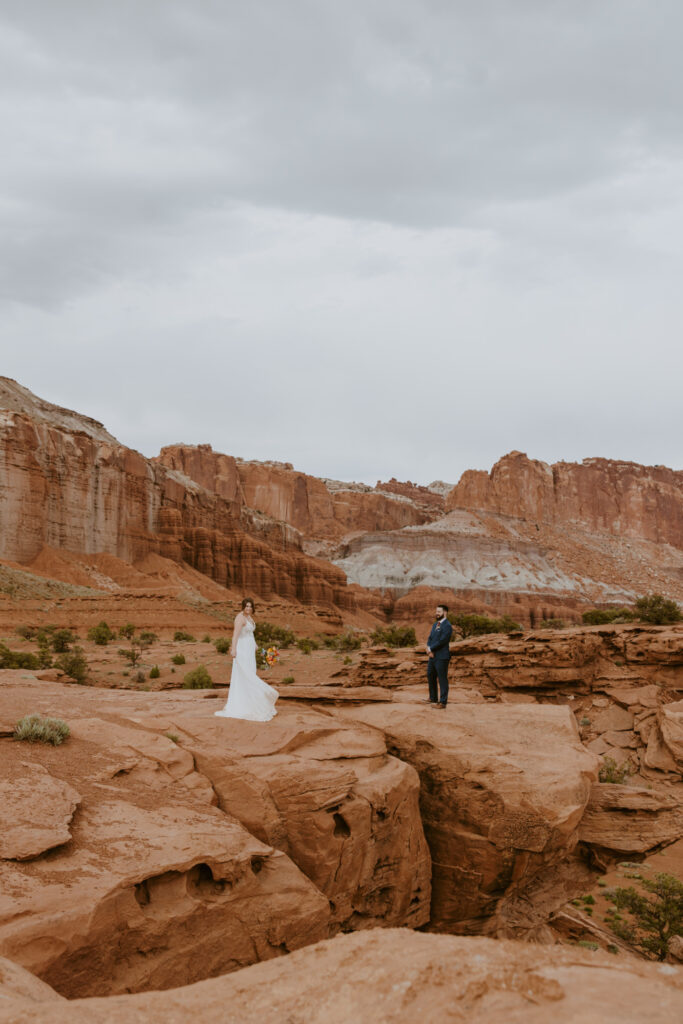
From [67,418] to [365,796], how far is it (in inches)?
2824

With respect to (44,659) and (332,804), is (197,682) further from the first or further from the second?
(332,804)

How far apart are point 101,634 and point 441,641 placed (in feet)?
82.6

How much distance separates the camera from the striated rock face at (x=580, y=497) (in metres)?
131

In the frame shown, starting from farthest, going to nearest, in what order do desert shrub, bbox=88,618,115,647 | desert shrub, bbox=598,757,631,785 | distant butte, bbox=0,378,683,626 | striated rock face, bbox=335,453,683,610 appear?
striated rock face, bbox=335,453,683,610 → distant butte, bbox=0,378,683,626 → desert shrub, bbox=88,618,115,647 → desert shrub, bbox=598,757,631,785

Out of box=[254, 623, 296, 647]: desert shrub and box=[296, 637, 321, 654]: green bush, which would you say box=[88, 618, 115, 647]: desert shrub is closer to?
box=[254, 623, 296, 647]: desert shrub

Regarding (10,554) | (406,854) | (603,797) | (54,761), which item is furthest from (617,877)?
(10,554)

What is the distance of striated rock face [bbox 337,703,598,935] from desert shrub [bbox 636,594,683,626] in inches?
695

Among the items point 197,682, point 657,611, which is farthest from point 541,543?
point 197,682

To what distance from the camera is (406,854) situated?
820 cm

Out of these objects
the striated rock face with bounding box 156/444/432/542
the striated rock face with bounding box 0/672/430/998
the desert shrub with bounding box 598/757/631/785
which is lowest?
the desert shrub with bounding box 598/757/631/785

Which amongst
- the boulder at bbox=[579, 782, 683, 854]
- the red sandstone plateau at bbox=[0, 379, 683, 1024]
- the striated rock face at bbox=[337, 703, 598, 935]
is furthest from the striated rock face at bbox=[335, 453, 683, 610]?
the striated rock face at bbox=[337, 703, 598, 935]

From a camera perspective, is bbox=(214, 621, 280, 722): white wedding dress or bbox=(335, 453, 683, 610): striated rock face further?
bbox=(335, 453, 683, 610): striated rock face

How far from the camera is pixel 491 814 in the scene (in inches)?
338

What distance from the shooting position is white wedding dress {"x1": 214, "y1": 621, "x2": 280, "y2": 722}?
897 centimetres
